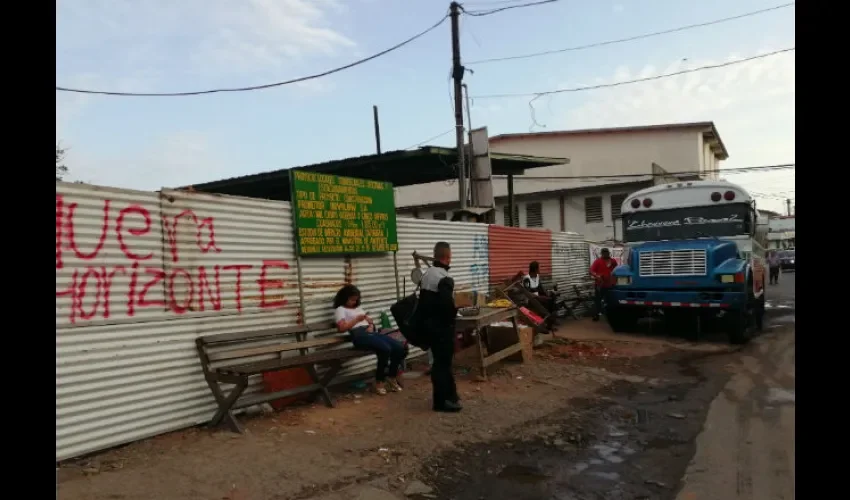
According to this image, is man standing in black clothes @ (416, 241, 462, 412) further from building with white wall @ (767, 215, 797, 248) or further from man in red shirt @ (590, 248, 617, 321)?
man in red shirt @ (590, 248, 617, 321)

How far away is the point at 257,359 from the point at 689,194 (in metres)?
9.34

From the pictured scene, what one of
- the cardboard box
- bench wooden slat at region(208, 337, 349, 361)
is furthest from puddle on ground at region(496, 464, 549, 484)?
the cardboard box

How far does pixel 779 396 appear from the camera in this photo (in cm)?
707

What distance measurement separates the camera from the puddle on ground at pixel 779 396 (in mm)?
6826

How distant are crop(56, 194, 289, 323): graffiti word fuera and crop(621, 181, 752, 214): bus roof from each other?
8.91 meters

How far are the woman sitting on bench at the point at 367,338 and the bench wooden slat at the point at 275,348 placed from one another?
20 cm

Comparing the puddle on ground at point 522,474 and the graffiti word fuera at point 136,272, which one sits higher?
the graffiti word fuera at point 136,272

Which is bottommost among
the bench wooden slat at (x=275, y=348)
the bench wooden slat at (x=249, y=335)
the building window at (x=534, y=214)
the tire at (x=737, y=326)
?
the tire at (x=737, y=326)

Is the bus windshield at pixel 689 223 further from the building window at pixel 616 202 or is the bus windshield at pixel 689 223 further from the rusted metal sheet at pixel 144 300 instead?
the building window at pixel 616 202

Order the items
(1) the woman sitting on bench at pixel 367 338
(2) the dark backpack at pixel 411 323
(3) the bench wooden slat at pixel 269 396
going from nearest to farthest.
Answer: (3) the bench wooden slat at pixel 269 396
(2) the dark backpack at pixel 411 323
(1) the woman sitting on bench at pixel 367 338

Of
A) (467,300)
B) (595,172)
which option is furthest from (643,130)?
(467,300)

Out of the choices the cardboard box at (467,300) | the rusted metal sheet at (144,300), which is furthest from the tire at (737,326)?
the rusted metal sheet at (144,300)

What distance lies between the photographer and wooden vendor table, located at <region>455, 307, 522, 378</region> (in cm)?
773
